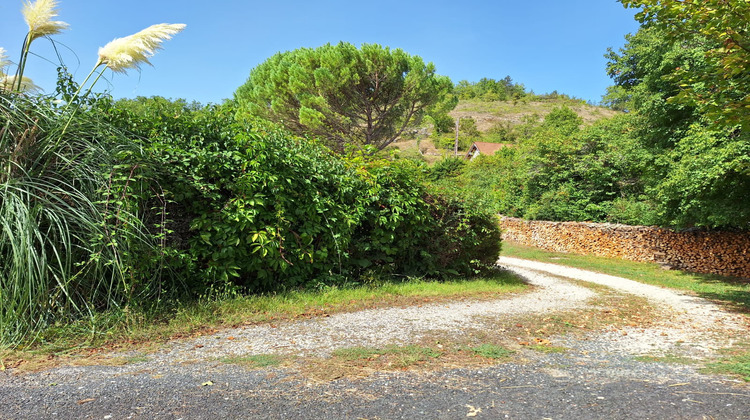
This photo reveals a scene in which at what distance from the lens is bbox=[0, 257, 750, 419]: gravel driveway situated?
2.87 meters

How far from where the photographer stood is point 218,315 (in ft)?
17.5

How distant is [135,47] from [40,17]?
980 millimetres

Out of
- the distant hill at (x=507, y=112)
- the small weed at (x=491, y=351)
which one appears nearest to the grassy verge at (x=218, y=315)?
the small weed at (x=491, y=351)

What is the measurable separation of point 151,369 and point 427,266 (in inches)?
238

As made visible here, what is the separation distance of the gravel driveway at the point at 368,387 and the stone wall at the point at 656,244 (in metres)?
9.19

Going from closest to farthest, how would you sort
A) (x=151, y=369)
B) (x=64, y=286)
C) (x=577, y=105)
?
1. (x=151, y=369)
2. (x=64, y=286)
3. (x=577, y=105)

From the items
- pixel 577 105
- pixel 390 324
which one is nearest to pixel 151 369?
pixel 390 324

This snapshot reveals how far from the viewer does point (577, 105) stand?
96.0 meters

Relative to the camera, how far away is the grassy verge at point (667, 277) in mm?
9281

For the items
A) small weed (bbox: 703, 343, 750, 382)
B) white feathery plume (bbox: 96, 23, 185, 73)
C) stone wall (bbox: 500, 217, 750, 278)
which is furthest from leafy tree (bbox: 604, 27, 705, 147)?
white feathery plume (bbox: 96, 23, 185, 73)

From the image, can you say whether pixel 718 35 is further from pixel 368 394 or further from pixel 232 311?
pixel 232 311

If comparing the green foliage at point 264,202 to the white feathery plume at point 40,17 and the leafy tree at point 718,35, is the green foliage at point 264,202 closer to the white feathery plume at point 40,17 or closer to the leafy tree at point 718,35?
the white feathery plume at point 40,17

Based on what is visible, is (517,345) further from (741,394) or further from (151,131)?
(151,131)

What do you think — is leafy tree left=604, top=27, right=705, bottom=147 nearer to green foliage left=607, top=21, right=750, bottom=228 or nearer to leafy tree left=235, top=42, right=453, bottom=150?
green foliage left=607, top=21, right=750, bottom=228
